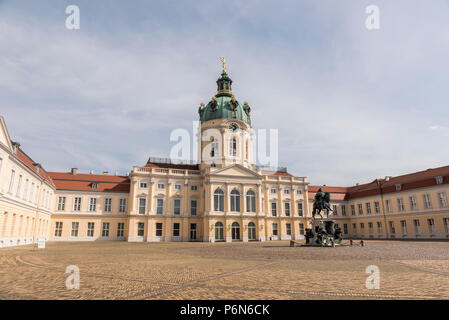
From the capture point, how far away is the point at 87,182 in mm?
48594

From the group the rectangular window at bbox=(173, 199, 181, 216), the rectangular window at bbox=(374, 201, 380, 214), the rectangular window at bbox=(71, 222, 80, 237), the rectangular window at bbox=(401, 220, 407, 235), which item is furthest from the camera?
the rectangular window at bbox=(374, 201, 380, 214)

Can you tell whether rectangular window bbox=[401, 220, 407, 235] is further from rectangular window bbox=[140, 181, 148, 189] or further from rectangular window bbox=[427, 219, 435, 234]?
rectangular window bbox=[140, 181, 148, 189]

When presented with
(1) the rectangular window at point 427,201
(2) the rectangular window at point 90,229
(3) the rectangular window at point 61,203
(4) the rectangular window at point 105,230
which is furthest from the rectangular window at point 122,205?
(1) the rectangular window at point 427,201

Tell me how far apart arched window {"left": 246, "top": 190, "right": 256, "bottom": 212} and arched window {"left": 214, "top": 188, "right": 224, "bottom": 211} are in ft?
14.8

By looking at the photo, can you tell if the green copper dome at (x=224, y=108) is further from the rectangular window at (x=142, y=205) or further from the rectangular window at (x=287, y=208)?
the rectangular window at (x=142, y=205)

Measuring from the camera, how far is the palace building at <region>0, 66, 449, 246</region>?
4541 centimetres

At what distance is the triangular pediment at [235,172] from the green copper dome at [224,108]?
11492 mm

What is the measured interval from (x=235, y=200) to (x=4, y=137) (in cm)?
3264

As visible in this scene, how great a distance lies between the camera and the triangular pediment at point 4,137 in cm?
2492

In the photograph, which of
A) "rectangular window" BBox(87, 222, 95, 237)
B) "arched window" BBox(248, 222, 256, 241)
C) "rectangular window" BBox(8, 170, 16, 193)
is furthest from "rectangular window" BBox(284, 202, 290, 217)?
"rectangular window" BBox(8, 170, 16, 193)

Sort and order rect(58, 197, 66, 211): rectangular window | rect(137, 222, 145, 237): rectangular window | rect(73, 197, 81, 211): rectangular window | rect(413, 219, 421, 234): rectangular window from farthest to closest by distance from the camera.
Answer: rect(73, 197, 81, 211): rectangular window < rect(137, 222, 145, 237): rectangular window < rect(58, 197, 66, 211): rectangular window < rect(413, 219, 421, 234): rectangular window
